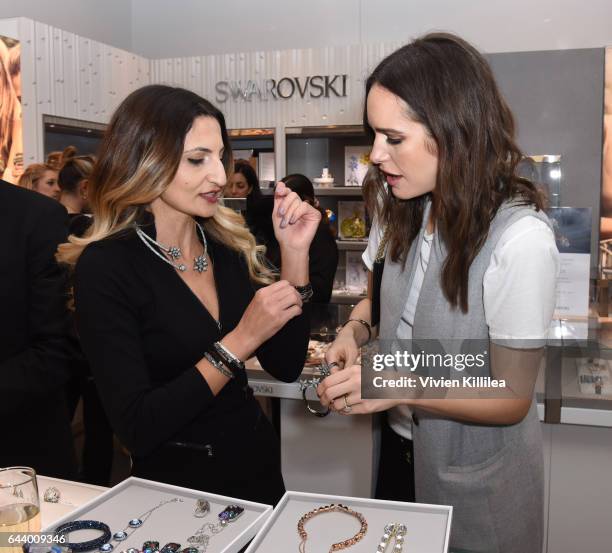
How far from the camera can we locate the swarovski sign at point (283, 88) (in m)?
4.84

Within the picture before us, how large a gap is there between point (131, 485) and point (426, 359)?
574mm

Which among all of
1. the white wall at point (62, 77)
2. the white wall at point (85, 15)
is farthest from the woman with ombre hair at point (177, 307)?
the white wall at point (85, 15)

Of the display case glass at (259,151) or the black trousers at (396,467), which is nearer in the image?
the black trousers at (396,467)

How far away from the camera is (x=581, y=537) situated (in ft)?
8.42

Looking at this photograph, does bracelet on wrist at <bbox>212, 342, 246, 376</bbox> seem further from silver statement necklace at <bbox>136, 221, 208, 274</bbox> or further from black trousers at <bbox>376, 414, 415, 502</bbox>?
black trousers at <bbox>376, 414, 415, 502</bbox>

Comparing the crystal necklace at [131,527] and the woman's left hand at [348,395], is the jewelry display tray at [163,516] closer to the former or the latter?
the crystal necklace at [131,527]

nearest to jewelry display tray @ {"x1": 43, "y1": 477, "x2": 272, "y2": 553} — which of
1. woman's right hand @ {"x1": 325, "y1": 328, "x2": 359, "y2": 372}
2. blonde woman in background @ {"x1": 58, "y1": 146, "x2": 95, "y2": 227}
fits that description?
woman's right hand @ {"x1": 325, "y1": 328, "x2": 359, "y2": 372}

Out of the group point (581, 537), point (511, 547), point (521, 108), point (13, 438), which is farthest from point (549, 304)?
point (521, 108)

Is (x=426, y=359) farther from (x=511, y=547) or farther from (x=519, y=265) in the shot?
(x=511, y=547)

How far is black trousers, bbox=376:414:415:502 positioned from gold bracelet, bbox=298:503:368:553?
51 cm

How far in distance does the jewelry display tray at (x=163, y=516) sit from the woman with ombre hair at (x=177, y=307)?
180mm

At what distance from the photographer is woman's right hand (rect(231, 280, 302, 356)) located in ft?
4.43

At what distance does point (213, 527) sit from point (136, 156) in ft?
2.68

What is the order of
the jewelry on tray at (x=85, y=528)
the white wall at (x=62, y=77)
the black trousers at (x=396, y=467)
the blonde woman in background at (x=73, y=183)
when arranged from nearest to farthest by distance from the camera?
the jewelry on tray at (x=85, y=528) → the black trousers at (x=396, y=467) → the blonde woman in background at (x=73, y=183) → the white wall at (x=62, y=77)
